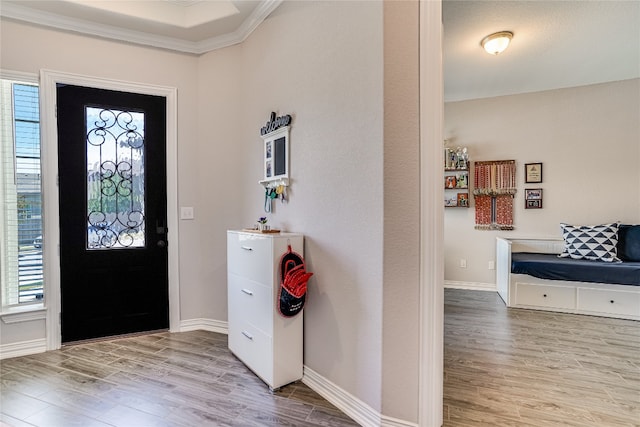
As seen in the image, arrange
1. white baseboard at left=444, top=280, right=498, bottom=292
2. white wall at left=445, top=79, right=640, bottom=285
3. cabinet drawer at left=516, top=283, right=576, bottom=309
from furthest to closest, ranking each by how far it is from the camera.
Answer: white baseboard at left=444, top=280, right=498, bottom=292 → white wall at left=445, top=79, right=640, bottom=285 → cabinet drawer at left=516, top=283, right=576, bottom=309

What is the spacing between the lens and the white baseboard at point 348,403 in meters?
1.54

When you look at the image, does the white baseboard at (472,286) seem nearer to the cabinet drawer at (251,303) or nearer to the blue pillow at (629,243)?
the blue pillow at (629,243)

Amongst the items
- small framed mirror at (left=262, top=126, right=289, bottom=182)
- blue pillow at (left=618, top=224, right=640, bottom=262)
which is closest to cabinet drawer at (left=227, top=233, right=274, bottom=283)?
small framed mirror at (left=262, top=126, right=289, bottom=182)

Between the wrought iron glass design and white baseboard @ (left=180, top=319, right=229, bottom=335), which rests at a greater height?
the wrought iron glass design

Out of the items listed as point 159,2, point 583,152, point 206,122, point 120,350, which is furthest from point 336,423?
point 583,152

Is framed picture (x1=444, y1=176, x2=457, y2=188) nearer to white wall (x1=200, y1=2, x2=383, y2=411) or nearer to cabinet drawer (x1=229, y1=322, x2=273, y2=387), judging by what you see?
white wall (x1=200, y1=2, x2=383, y2=411)

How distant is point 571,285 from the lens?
3342 millimetres

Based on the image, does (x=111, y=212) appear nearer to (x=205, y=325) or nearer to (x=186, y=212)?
(x=186, y=212)

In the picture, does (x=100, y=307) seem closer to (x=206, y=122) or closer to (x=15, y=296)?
(x=15, y=296)

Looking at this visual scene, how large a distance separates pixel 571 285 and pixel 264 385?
3360mm

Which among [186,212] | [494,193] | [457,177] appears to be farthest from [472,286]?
[186,212]

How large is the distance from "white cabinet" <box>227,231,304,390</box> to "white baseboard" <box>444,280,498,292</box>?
320 cm

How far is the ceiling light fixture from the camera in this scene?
2.70 metres

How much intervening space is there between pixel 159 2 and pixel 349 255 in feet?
8.46
